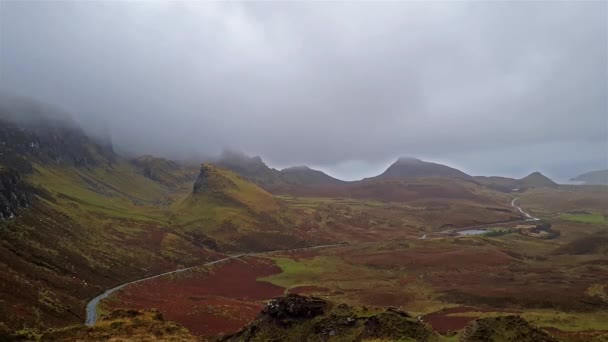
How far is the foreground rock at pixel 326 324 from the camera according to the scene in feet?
131

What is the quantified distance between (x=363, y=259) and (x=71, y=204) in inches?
3835

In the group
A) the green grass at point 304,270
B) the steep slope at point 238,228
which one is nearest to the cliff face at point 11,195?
the green grass at point 304,270

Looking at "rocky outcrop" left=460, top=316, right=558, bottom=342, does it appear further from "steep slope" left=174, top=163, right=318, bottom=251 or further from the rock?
"steep slope" left=174, top=163, right=318, bottom=251

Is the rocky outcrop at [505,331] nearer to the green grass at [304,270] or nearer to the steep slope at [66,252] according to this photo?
the steep slope at [66,252]

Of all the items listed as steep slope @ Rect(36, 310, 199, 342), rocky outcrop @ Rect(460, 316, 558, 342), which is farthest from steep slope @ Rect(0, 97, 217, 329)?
rocky outcrop @ Rect(460, 316, 558, 342)

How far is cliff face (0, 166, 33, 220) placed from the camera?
95850mm

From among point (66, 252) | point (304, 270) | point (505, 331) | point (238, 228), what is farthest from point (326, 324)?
point (238, 228)

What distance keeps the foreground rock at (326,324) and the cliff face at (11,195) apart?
73155mm

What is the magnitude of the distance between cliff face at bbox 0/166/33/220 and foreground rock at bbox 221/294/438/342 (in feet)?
240

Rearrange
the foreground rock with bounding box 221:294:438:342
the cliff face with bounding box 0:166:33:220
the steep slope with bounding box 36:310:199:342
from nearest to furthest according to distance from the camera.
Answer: the steep slope with bounding box 36:310:199:342 < the foreground rock with bounding box 221:294:438:342 < the cliff face with bounding box 0:166:33:220

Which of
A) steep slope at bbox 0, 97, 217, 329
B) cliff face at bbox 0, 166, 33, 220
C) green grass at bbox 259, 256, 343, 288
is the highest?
cliff face at bbox 0, 166, 33, 220

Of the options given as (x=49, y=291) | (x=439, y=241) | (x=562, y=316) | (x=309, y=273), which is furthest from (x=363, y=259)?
(x=49, y=291)

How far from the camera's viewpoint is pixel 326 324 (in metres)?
42.9

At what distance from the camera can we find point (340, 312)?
43.9m
